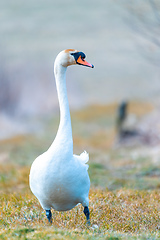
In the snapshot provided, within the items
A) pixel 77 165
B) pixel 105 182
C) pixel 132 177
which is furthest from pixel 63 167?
pixel 132 177

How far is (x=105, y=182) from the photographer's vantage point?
8.62 m

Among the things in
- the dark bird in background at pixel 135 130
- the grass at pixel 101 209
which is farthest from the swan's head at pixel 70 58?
the dark bird in background at pixel 135 130

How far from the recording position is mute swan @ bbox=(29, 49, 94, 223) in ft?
14.5

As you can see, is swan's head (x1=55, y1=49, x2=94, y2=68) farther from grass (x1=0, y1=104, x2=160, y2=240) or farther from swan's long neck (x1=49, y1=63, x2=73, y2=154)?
grass (x1=0, y1=104, x2=160, y2=240)

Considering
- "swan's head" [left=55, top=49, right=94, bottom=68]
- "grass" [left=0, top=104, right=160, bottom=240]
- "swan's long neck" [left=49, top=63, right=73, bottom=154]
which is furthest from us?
"swan's head" [left=55, top=49, right=94, bottom=68]

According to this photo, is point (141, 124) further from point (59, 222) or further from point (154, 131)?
point (59, 222)

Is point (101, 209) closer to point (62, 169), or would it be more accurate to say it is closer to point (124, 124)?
point (62, 169)

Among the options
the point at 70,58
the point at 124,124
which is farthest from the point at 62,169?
the point at 124,124

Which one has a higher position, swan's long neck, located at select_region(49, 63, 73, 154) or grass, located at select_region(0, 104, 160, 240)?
swan's long neck, located at select_region(49, 63, 73, 154)

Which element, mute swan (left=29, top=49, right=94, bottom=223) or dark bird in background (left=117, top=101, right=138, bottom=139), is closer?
mute swan (left=29, top=49, right=94, bottom=223)

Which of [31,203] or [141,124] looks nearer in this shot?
[31,203]

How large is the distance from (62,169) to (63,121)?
1.94ft

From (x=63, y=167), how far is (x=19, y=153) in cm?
1061

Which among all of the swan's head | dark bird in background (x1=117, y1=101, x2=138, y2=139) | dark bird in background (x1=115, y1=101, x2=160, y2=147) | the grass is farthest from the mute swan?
dark bird in background (x1=117, y1=101, x2=138, y2=139)
